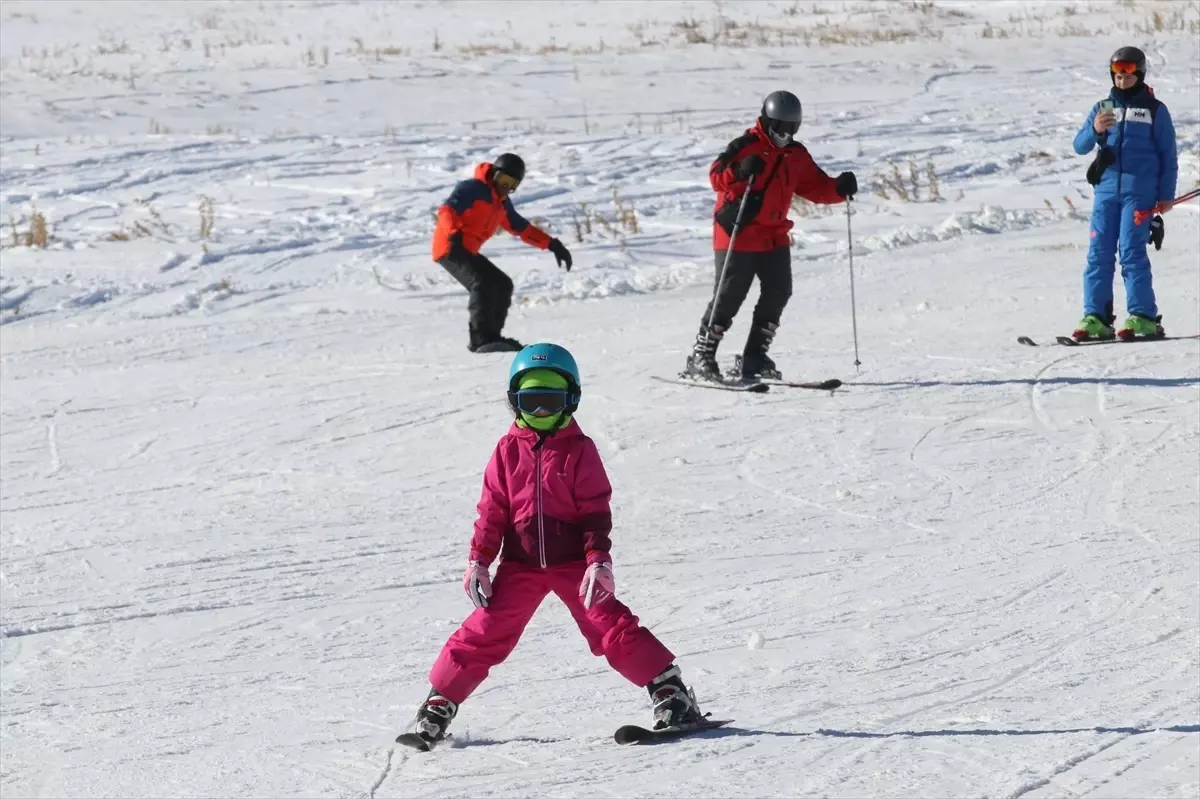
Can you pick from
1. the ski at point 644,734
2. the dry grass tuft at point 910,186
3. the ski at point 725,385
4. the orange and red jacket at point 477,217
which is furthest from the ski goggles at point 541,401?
the dry grass tuft at point 910,186

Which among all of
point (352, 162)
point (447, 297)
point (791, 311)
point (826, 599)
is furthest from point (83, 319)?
point (826, 599)

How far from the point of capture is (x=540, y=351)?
4.36 meters

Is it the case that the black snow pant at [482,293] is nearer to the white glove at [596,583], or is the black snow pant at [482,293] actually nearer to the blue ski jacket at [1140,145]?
the blue ski jacket at [1140,145]

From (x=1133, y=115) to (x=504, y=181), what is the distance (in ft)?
13.7

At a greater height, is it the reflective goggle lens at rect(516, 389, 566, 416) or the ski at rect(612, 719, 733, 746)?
the reflective goggle lens at rect(516, 389, 566, 416)

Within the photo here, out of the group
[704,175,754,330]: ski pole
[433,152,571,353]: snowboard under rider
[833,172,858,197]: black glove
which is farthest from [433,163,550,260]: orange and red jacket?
[833,172,858,197]: black glove

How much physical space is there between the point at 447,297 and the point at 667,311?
7.04 ft

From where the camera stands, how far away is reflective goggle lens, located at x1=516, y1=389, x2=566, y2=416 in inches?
171

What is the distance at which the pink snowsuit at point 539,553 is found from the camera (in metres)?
4.35

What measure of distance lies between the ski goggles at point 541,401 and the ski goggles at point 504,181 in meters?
6.46

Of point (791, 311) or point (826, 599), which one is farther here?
point (791, 311)

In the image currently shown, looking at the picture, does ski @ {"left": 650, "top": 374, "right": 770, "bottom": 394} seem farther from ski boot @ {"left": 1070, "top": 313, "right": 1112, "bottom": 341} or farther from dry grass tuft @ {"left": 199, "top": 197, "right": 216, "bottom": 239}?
dry grass tuft @ {"left": 199, "top": 197, "right": 216, "bottom": 239}

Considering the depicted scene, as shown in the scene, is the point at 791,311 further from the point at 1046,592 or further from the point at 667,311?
the point at 1046,592

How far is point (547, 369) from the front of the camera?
4.34m
